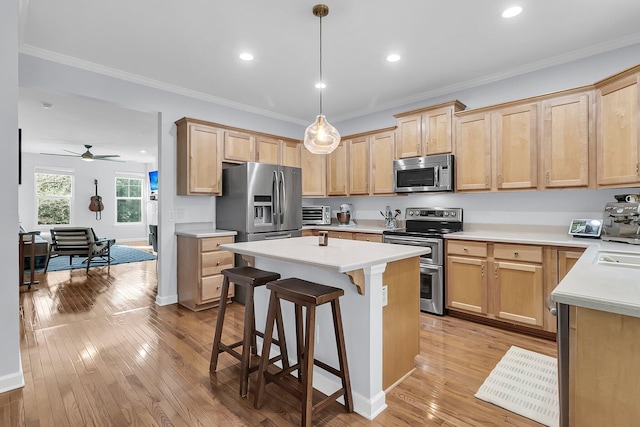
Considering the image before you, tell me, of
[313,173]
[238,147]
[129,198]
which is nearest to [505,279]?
[313,173]

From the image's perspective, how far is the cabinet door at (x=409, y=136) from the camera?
3.95 metres

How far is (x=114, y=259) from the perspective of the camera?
276 inches

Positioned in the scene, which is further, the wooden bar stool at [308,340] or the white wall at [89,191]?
the white wall at [89,191]

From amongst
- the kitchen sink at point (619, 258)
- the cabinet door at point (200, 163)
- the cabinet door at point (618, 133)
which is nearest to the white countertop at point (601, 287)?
the kitchen sink at point (619, 258)

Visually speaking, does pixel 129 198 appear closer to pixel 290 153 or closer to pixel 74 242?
pixel 74 242

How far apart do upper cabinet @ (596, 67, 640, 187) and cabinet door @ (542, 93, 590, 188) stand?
0.39ft

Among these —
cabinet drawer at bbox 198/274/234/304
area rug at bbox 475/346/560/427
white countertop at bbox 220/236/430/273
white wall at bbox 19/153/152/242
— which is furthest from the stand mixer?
white wall at bbox 19/153/152/242

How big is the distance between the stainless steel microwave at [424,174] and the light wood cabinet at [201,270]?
2296 millimetres

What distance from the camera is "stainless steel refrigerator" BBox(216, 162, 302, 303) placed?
155 inches

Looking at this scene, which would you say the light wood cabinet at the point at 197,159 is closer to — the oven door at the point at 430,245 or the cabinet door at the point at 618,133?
the oven door at the point at 430,245

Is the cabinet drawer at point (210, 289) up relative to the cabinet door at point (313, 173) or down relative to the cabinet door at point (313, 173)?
down

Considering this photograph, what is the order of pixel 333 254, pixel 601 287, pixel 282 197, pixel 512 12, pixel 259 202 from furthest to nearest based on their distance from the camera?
1. pixel 282 197
2. pixel 259 202
3. pixel 512 12
4. pixel 333 254
5. pixel 601 287

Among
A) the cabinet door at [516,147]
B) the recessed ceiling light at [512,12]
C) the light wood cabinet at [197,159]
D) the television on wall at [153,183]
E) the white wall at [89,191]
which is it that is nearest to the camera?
the recessed ceiling light at [512,12]

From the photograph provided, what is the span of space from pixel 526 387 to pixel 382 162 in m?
3.04
